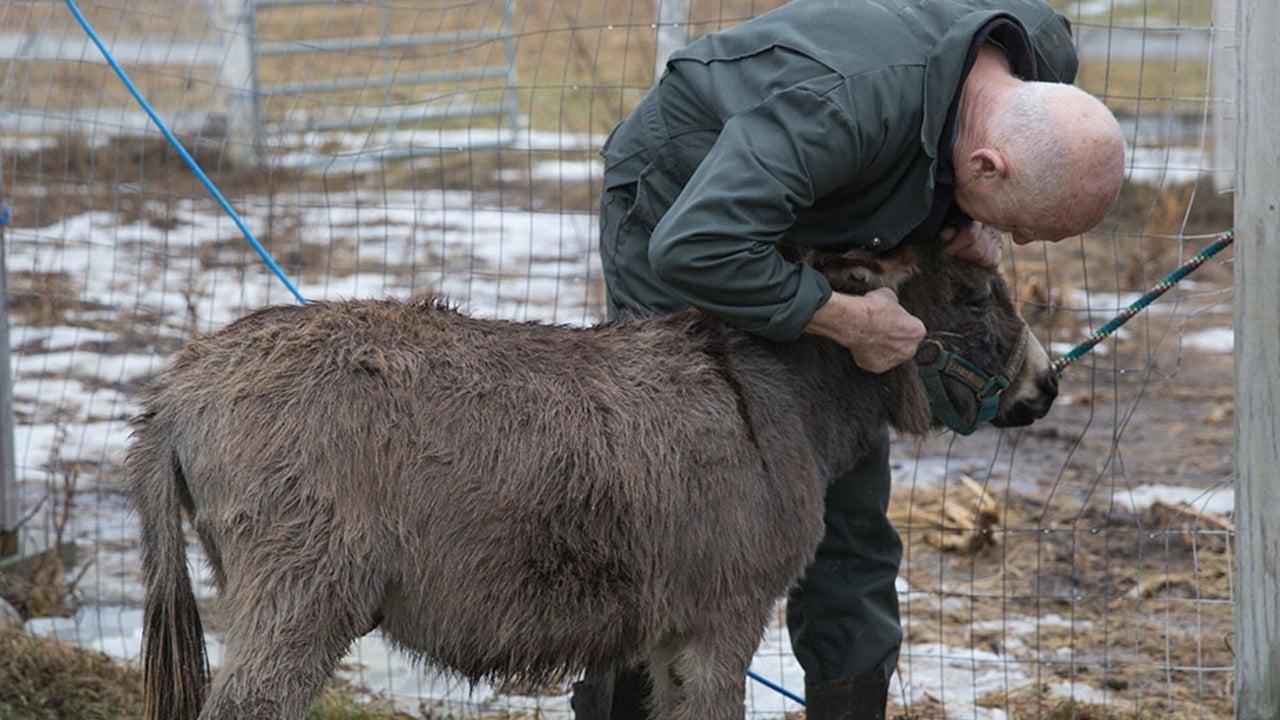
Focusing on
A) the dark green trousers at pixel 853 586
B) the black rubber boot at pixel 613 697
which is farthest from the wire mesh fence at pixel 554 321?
the dark green trousers at pixel 853 586

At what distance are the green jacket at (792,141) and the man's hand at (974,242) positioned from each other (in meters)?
0.24

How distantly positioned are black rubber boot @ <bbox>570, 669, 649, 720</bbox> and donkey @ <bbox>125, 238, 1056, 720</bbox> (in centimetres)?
32

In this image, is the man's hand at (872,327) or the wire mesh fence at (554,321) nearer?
the man's hand at (872,327)

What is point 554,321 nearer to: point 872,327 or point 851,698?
point 872,327

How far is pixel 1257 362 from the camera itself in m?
3.15

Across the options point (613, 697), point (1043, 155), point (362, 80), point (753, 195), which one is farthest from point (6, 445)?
point (362, 80)

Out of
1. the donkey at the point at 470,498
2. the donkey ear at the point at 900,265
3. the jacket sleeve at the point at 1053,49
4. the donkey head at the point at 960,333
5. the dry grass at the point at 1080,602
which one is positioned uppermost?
the jacket sleeve at the point at 1053,49

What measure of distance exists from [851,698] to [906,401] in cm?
86

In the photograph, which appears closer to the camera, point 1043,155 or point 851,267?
point 1043,155

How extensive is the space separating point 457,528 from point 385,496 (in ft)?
0.53

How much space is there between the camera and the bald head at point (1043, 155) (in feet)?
9.91

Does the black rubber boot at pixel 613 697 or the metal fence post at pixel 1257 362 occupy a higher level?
the metal fence post at pixel 1257 362

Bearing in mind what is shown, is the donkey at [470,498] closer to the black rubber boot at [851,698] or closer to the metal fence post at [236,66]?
the black rubber boot at [851,698]

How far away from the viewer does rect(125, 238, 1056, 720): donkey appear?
293 cm
